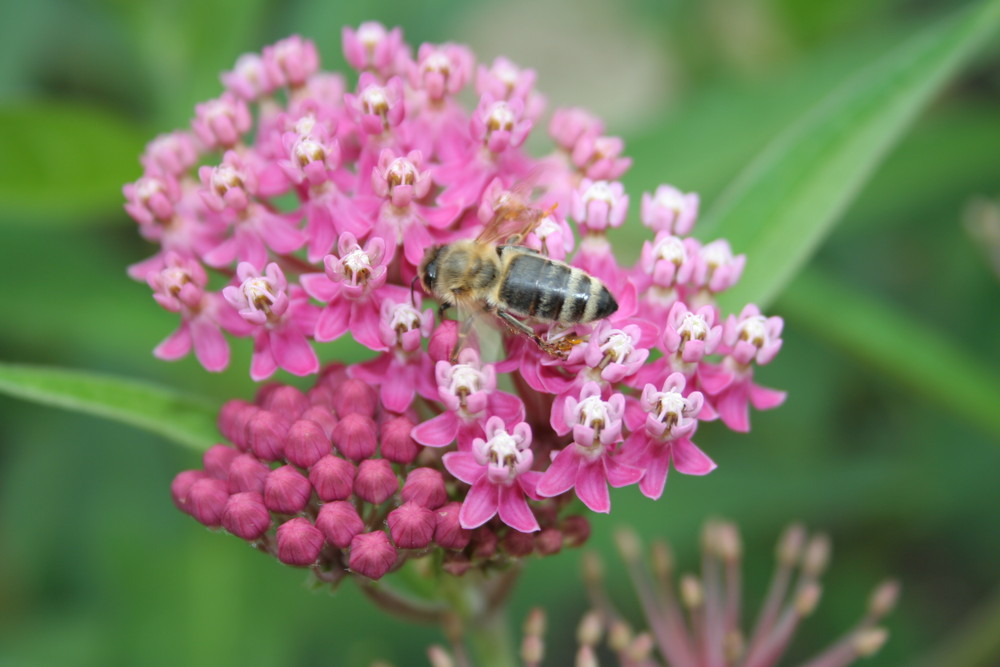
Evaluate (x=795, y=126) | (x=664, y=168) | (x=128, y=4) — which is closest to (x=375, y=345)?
(x=795, y=126)

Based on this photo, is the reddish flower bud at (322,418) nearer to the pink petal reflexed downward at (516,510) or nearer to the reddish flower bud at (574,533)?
the pink petal reflexed downward at (516,510)

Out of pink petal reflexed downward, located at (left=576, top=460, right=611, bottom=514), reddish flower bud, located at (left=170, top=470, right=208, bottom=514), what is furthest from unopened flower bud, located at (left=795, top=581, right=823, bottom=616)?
reddish flower bud, located at (left=170, top=470, right=208, bottom=514)

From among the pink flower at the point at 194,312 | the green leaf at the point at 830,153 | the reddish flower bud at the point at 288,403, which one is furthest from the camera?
the green leaf at the point at 830,153

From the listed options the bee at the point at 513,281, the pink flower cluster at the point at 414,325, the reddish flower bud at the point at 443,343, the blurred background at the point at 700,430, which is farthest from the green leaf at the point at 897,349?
the reddish flower bud at the point at 443,343

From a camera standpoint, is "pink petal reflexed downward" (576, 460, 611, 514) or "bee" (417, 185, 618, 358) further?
"bee" (417, 185, 618, 358)

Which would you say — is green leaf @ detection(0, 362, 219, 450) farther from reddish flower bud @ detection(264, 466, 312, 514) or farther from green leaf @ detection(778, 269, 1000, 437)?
green leaf @ detection(778, 269, 1000, 437)

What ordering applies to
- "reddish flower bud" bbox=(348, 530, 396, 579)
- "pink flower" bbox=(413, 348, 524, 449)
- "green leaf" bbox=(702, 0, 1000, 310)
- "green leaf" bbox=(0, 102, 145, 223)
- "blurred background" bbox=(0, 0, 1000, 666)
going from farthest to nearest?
"blurred background" bbox=(0, 0, 1000, 666), "green leaf" bbox=(0, 102, 145, 223), "green leaf" bbox=(702, 0, 1000, 310), "pink flower" bbox=(413, 348, 524, 449), "reddish flower bud" bbox=(348, 530, 396, 579)
